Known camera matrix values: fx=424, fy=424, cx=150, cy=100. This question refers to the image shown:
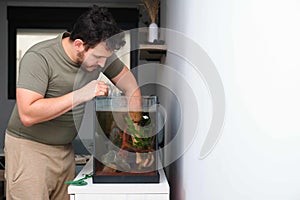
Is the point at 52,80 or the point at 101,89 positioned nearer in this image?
the point at 101,89

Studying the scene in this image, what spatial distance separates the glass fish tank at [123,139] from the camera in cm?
163

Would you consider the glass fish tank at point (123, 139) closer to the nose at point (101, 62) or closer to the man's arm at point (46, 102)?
the man's arm at point (46, 102)

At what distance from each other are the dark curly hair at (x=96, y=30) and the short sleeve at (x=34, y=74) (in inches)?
7.1

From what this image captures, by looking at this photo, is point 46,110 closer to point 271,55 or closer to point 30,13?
point 271,55

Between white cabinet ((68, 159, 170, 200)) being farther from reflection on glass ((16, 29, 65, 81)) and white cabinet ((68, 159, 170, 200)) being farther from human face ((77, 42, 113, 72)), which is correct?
reflection on glass ((16, 29, 65, 81))

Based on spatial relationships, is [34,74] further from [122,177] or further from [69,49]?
[122,177]

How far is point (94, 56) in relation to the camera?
1.76m

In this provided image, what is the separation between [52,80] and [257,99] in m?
1.10

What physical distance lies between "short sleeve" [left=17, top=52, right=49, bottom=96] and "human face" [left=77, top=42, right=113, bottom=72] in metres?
0.17

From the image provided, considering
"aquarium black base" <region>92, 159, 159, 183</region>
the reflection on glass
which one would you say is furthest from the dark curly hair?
the reflection on glass

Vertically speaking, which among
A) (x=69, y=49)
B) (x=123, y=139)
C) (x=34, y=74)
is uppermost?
(x=69, y=49)

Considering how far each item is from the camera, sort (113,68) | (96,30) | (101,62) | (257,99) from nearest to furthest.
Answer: (257,99) → (96,30) → (101,62) → (113,68)

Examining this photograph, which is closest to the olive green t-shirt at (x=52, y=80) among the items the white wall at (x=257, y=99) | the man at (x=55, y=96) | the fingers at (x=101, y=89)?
the man at (x=55, y=96)

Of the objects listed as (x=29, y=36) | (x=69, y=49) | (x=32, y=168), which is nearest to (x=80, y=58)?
(x=69, y=49)
